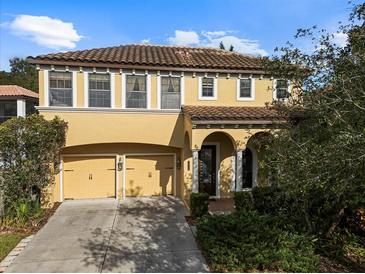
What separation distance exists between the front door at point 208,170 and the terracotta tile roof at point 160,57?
3902 mm

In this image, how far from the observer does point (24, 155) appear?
1109 cm

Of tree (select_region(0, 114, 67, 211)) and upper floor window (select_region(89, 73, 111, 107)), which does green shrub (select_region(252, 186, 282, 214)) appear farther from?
tree (select_region(0, 114, 67, 211))

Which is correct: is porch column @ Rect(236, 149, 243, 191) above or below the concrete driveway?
above

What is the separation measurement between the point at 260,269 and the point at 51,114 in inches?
396

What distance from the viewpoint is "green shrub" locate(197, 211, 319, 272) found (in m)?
7.57

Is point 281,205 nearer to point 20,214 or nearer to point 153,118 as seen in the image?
point 153,118

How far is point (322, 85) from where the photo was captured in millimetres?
6988

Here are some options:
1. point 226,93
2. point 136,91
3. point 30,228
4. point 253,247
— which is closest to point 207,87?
point 226,93

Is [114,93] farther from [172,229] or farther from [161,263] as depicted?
[161,263]

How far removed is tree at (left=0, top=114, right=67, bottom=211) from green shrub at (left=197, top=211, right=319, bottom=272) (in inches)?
Answer: 264

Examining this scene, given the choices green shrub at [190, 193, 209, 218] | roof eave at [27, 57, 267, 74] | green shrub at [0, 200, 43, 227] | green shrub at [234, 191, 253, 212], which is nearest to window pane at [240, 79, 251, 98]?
roof eave at [27, 57, 267, 74]

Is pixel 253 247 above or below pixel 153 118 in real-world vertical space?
below

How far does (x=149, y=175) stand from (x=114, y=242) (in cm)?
583

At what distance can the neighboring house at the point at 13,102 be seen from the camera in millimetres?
27684
